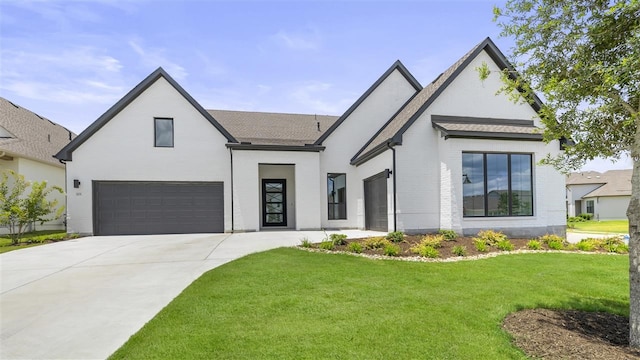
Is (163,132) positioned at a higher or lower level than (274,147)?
higher

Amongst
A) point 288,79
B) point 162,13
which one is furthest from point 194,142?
point 162,13

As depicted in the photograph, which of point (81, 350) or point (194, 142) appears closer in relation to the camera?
point (81, 350)

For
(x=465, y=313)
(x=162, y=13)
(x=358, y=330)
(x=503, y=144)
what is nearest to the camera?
(x=358, y=330)

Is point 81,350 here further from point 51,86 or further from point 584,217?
point 584,217

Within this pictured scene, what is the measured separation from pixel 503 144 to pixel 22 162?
2304cm

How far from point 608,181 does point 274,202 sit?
4174 centimetres

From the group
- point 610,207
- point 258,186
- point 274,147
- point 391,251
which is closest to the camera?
point 391,251

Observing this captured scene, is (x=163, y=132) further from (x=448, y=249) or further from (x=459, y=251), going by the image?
(x=459, y=251)

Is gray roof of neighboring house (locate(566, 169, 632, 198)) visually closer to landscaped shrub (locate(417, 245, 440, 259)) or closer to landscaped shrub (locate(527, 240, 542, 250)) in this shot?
landscaped shrub (locate(527, 240, 542, 250))

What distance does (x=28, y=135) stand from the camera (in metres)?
19.8

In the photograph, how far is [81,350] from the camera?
3.98 m

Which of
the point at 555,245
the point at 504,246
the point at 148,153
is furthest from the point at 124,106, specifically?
the point at 555,245

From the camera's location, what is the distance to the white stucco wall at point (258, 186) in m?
15.9

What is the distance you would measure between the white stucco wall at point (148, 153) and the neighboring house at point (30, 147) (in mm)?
4743
